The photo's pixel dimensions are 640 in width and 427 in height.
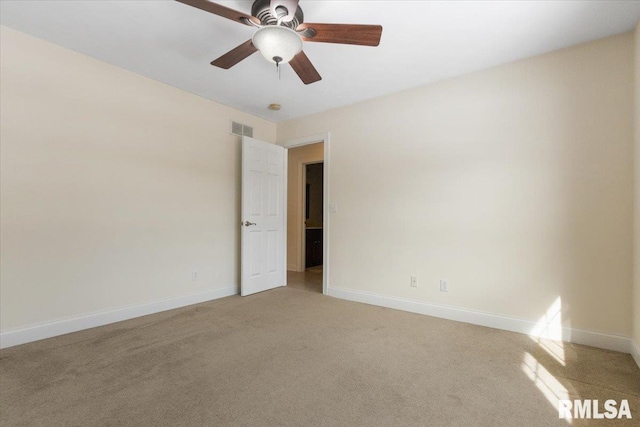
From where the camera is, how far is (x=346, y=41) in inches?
77.3

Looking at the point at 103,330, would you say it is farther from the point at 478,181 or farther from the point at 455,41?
the point at 455,41

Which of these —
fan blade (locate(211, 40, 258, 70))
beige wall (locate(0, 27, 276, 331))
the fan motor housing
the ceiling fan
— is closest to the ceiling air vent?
beige wall (locate(0, 27, 276, 331))

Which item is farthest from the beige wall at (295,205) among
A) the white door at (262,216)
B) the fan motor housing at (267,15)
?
the fan motor housing at (267,15)

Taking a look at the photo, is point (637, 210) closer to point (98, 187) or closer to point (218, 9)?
point (218, 9)

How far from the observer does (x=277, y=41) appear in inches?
72.2

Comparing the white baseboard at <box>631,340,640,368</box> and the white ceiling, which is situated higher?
the white ceiling

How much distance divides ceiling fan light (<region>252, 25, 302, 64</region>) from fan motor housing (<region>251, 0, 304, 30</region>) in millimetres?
149

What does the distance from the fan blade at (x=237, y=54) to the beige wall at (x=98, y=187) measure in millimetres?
1483

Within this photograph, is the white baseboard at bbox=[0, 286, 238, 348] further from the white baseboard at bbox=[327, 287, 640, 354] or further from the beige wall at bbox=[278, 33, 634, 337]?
the beige wall at bbox=[278, 33, 634, 337]

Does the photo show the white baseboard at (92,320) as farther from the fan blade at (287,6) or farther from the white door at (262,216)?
the fan blade at (287,6)

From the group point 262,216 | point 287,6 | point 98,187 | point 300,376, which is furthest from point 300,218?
point 287,6

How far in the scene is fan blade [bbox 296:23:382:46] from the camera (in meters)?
1.80

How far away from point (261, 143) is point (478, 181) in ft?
9.33

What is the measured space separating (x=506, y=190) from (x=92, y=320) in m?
4.15
